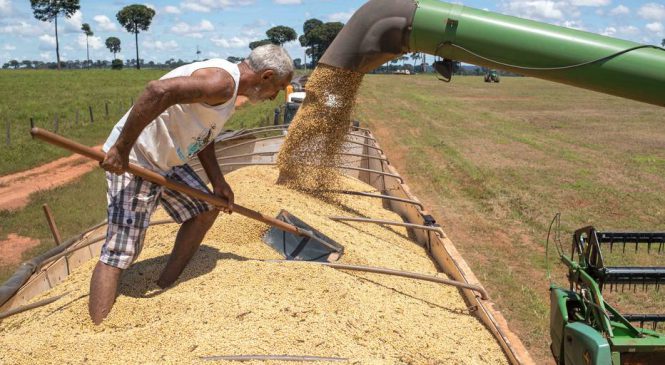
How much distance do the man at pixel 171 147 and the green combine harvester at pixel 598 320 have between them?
1.76m

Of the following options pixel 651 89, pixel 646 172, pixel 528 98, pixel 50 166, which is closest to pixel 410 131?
pixel 646 172

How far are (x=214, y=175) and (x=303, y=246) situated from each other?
0.87 m

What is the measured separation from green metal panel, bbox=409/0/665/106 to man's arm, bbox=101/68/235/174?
4.72ft

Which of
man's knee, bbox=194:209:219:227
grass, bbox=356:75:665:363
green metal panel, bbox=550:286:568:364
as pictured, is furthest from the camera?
grass, bbox=356:75:665:363

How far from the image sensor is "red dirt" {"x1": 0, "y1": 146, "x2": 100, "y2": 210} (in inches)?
359

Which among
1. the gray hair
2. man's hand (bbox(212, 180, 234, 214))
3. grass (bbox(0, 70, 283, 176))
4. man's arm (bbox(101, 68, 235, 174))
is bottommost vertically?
grass (bbox(0, 70, 283, 176))

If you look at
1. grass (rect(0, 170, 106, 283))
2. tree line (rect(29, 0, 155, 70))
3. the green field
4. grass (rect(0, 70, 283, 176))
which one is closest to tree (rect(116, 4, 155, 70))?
tree line (rect(29, 0, 155, 70))

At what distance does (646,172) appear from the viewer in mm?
11383

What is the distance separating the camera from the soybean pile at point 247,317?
253 centimetres

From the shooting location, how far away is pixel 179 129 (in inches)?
118

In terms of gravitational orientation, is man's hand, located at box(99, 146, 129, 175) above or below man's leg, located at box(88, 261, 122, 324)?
above

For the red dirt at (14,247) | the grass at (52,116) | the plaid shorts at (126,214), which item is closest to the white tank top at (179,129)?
the plaid shorts at (126,214)

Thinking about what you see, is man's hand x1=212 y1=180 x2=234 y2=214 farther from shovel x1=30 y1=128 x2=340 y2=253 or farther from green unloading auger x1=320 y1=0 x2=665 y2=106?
green unloading auger x1=320 y1=0 x2=665 y2=106

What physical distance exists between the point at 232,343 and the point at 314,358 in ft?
1.17
